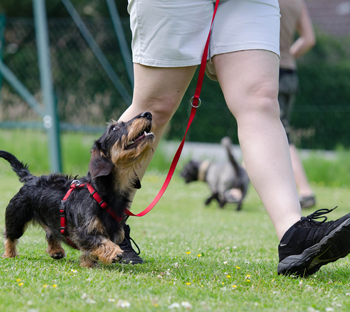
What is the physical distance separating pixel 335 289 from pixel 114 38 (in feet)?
42.6

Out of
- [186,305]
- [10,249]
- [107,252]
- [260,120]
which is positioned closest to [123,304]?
[186,305]

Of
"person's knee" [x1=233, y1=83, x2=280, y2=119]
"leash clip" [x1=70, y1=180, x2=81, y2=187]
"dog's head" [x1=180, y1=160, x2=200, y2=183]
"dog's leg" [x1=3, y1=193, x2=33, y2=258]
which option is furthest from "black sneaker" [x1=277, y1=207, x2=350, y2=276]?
"dog's head" [x1=180, y1=160, x2=200, y2=183]

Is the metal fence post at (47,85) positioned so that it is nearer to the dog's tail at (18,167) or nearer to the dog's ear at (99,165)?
the dog's tail at (18,167)

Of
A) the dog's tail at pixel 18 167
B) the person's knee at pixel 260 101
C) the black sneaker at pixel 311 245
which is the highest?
the person's knee at pixel 260 101

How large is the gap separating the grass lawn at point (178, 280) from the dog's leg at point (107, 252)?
3.0 inches

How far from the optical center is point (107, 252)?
2838mm

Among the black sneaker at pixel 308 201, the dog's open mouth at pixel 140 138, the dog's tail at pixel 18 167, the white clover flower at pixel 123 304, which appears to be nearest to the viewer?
the white clover flower at pixel 123 304

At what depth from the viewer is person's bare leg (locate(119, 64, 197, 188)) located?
2994mm

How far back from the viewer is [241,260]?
3324 millimetres

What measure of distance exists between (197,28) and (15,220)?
1.79m

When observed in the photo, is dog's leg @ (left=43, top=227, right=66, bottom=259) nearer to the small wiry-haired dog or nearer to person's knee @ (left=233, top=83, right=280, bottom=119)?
the small wiry-haired dog

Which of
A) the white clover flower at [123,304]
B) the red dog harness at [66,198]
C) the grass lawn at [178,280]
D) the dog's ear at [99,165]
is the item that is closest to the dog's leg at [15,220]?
the grass lawn at [178,280]

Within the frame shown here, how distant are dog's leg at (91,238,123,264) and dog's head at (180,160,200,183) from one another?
5.29 metres

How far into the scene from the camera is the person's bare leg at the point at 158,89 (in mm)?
2994
